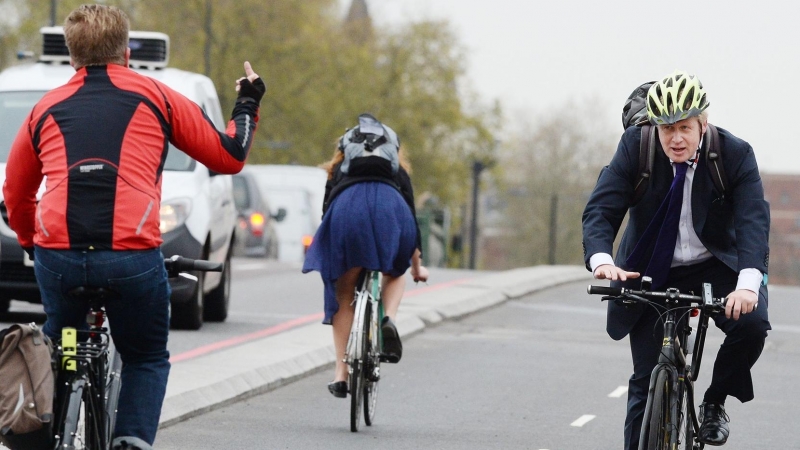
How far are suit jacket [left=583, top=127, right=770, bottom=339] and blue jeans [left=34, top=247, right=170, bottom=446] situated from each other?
1.57 meters

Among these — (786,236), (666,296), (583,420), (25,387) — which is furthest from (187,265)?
(786,236)

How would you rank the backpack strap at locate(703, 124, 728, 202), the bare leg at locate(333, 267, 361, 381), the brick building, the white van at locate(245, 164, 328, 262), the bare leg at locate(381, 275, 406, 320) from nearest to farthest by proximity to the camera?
the backpack strap at locate(703, 124, 728, 202)
the bare leg at locate(333, 267, 361, 381)
the bare leg at locate(381, 275, 406, 320)
the brick building
the white van at locate(245, 164, 328, 262)

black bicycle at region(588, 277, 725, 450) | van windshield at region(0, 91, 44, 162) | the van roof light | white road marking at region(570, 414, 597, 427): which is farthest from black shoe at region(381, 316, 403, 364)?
the van roof light

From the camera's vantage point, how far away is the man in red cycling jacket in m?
4.70

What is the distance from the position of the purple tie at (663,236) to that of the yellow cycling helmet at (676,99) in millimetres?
266

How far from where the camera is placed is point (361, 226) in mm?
8328

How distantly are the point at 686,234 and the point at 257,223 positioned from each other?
21.5m

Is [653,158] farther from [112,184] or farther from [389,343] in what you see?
[389,343]

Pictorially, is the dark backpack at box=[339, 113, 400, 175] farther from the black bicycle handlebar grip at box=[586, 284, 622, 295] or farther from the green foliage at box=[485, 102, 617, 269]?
the green foliage at box=[485, 102, 617, 269]

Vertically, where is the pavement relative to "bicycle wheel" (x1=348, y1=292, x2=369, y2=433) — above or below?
below

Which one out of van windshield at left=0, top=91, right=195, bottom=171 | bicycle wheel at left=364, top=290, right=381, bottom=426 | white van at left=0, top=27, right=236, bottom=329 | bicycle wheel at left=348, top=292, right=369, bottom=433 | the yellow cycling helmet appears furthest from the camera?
van windshield at left=0, top=91, right=195, bottom=171

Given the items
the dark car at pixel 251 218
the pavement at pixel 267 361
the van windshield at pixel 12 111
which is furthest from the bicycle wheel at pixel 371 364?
the dark car at pixel 251 218

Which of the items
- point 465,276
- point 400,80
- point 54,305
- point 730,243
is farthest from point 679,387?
point 400,80

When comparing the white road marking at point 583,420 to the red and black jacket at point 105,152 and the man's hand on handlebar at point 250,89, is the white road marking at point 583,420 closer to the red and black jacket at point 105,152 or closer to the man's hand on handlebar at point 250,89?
the man's hand on handlebar at point 250,89
